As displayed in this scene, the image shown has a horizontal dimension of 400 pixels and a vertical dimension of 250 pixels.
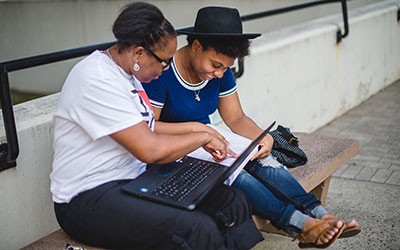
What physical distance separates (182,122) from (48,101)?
0.81m

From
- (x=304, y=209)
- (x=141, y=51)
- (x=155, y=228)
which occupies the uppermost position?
(x=141, y=51)

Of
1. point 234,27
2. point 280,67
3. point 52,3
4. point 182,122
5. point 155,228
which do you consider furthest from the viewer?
point 52,3

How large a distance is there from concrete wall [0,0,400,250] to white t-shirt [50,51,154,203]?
375 millimetres

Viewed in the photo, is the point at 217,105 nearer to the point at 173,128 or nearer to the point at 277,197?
the point at 173,128

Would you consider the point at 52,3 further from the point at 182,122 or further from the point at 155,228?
the point at 155,228

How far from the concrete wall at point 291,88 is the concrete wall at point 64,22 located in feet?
5.52

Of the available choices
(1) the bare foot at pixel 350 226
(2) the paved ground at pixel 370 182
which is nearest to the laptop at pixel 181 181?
(1) the bare foot at pixel 350 226

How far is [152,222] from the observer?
217cm

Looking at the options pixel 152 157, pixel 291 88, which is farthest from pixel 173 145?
pixel 291 88

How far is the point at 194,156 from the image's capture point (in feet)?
9.11

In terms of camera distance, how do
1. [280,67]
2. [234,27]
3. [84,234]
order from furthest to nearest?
[280,67], [234,27], [84,234]

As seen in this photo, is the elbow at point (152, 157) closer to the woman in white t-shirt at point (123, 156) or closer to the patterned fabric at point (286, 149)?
the woman in white t-shirt at point (123, 156)

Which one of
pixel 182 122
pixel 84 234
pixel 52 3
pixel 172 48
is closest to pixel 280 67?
pixel 182 122

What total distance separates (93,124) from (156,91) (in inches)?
28.5
